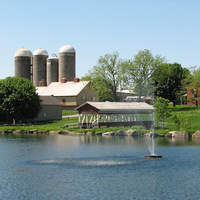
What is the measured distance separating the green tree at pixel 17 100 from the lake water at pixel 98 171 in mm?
26433

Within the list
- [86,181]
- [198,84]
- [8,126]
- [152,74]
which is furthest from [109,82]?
[86,181]

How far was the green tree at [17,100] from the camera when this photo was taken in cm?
7512

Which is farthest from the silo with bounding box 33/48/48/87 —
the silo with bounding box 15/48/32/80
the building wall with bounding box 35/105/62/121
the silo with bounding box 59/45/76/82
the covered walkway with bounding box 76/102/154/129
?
the covered walkway with bounding box 76/102/154/129

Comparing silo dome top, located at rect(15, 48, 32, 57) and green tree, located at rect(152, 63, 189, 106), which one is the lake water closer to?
green tree, located at rect(152, 63, 189, 106)

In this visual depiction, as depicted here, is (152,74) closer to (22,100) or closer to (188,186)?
(22,100)

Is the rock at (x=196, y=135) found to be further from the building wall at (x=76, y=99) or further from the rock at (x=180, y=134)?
the building wall at (x=76, y=99)

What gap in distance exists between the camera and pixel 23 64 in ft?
421

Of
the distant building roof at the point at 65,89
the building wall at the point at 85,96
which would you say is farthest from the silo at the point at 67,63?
the building wall at the point at 85,96

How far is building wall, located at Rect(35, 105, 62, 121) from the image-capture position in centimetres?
8426

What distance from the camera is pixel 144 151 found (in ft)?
138

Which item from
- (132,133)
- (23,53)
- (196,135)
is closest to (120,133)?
(132,133)

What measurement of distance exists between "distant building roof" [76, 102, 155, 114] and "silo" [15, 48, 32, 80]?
65.5 metres

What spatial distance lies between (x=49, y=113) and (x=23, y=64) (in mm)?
46500

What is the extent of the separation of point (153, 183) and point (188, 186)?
2238 millimetres
